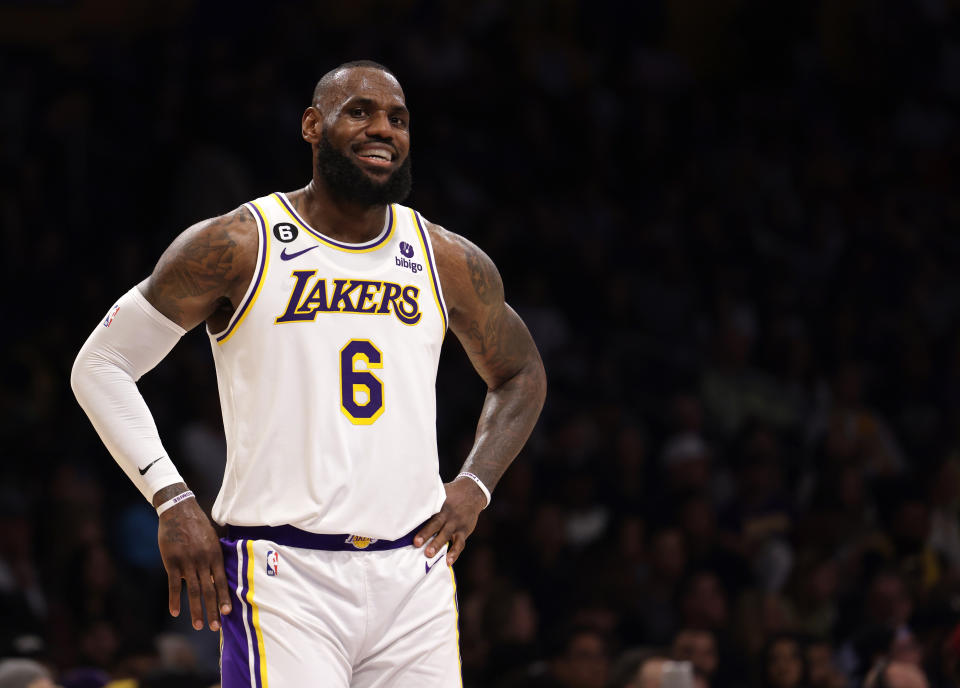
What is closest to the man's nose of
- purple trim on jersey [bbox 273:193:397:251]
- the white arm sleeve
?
purple trim on jersey [bbox 273:193:397:251]

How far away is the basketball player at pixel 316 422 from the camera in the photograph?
3.34 m

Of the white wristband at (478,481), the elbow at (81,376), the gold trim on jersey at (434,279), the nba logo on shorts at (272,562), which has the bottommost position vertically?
the nba logo on shorts at (272,562)

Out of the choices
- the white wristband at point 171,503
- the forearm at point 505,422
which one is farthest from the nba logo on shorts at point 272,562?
the forearm at point 505,422

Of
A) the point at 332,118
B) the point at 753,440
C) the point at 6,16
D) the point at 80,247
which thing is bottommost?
the point at 753,440

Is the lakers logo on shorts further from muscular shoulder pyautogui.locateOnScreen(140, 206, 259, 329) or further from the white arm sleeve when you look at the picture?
muscular shoulder pyautogui.locateOnScreen(140, 206, 259, 329)

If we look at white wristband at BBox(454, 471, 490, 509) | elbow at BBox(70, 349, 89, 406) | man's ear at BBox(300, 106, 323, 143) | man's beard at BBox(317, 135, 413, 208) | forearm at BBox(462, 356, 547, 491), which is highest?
man's ear at BBox(300, 106, 323, 143)

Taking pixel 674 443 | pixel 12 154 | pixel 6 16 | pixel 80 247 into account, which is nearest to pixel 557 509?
pixel 674 443

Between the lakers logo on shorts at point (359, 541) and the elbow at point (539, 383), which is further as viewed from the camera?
the elbow at point (539, 383)

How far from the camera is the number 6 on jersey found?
342 cm

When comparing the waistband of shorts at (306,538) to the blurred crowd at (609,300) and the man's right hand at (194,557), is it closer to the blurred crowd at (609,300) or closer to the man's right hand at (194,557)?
the man's right hand at (194,557)

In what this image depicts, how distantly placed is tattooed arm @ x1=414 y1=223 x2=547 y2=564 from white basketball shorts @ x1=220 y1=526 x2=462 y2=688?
23 centimetres

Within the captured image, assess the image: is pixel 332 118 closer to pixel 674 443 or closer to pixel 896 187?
pixel 674 443

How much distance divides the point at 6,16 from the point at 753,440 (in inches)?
247

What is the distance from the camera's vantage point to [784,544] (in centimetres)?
852
